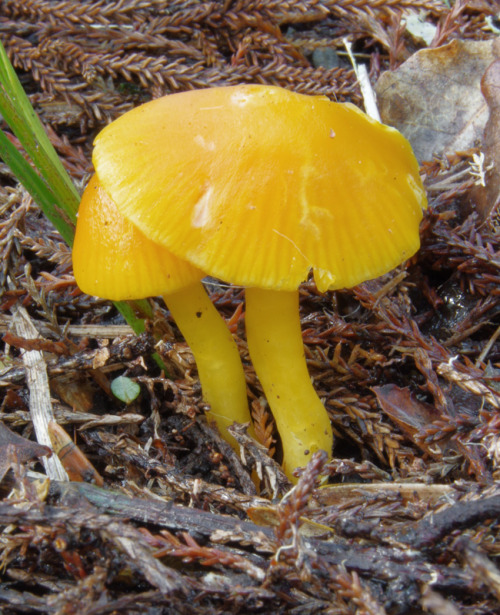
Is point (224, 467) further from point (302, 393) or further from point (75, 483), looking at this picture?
point (75, 483)

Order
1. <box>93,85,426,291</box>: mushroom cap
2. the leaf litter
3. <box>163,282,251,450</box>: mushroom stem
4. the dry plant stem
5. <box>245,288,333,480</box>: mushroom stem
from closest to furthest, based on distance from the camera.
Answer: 1. the leaf litter
2. <box>93,85,426,291</box>: mushroom cap
3. the dry plant stem
4. <box>245,288,333,480</box>: mushroom stem
5. <box>163,282,251,450</box>: mushroom stem

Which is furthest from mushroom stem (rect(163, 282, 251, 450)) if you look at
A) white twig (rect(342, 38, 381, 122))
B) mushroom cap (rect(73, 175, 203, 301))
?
white twig (rect(342, 38, 381, 122))

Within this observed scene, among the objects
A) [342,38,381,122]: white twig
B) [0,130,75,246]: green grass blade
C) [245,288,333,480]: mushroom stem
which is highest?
[0,130,75,246]: green grass blade

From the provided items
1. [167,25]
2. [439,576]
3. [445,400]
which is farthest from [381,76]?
[439,576]

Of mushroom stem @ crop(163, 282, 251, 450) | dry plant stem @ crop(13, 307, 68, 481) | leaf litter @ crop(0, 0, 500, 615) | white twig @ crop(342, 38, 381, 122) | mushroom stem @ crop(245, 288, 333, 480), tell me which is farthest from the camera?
white twig @ crop(342, 38, 381, 122)

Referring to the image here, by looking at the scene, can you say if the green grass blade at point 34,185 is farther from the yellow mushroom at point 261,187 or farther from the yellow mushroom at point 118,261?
the yellow mushroom at point 261,187

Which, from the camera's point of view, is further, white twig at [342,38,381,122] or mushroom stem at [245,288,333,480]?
white twig at [342,38,381,122]

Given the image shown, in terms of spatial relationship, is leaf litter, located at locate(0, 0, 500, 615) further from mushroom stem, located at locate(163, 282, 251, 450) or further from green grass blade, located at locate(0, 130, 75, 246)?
green grass blade, located at locate(0, 130, 75, 246)
